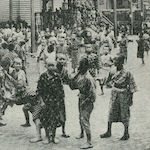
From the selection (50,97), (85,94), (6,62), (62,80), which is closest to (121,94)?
(85,94)

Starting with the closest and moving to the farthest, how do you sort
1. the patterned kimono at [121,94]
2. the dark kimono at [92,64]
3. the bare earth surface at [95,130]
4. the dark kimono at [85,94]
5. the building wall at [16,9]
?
the dark kimono at [85,94], the bare earth surface at [95,130], the patterned kimono at [121,94], the dark kimono at [92,64], the building wall at [16,9]

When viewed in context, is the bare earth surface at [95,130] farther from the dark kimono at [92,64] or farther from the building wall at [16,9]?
the building wall at [16,9]

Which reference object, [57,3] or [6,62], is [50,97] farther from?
[57,3]

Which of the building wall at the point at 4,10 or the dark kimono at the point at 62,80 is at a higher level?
the building wall at the point at 4,10

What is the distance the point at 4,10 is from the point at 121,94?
28444mm

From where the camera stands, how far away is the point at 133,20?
1956 inches

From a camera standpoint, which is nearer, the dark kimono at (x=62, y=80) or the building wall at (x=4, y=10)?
the dark kimono at (x=62, y=80)

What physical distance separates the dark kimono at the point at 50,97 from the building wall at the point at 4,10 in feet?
91.7

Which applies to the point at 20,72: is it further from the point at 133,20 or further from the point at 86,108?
the point at 133,20

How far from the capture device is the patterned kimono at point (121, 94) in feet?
30.5

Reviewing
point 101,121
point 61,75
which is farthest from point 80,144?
point 101,121

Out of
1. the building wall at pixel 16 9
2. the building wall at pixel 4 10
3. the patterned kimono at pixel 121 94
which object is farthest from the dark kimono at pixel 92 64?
the building wall at pixel 4 10

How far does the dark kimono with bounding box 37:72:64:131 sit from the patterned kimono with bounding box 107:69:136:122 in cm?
104

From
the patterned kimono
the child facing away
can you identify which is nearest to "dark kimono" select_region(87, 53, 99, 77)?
the child facing away
